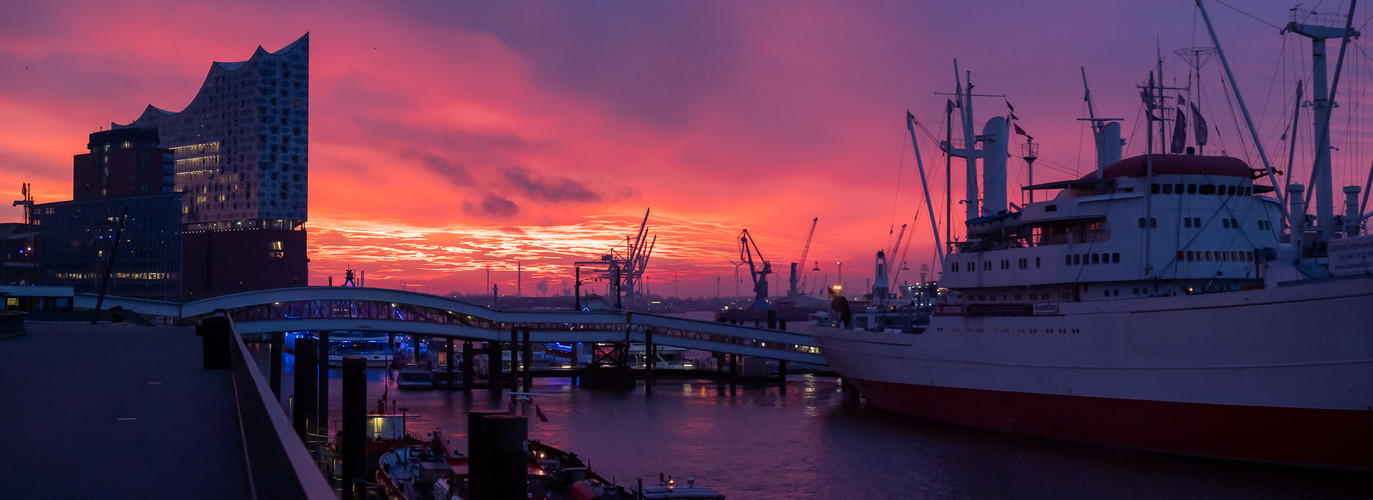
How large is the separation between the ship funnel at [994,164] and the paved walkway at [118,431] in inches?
1744

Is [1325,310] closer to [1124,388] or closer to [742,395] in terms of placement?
[1124,388]

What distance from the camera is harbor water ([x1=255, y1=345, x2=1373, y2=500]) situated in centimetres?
3350

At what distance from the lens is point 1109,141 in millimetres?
50094

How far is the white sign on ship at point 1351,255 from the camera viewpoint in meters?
30.6

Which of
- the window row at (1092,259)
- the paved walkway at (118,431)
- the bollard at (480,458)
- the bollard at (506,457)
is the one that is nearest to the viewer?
the paved walkway at (118,431)

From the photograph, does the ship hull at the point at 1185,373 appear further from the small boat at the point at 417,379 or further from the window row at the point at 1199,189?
the small boat at the point at 417,379

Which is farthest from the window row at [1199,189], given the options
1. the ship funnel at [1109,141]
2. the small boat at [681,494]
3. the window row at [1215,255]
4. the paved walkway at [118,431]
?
the paved walkway at [118,431]

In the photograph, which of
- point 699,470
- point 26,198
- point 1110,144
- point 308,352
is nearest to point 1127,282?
point 1110,144

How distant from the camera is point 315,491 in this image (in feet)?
19.4

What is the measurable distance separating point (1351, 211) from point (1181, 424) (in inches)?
356

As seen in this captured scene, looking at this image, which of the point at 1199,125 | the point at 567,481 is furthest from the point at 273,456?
the point at 1199,125

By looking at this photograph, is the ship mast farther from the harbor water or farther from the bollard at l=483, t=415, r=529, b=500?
the bollard at l=483, t=415, r=529, b=500

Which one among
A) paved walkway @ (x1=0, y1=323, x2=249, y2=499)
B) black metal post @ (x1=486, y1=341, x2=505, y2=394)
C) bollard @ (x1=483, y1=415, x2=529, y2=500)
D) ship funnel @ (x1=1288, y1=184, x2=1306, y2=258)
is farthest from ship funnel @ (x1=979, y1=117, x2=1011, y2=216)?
bollard @ (x1=483, y1=415, x2=529, y2=500)

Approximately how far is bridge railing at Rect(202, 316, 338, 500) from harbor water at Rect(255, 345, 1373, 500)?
2427 cm
